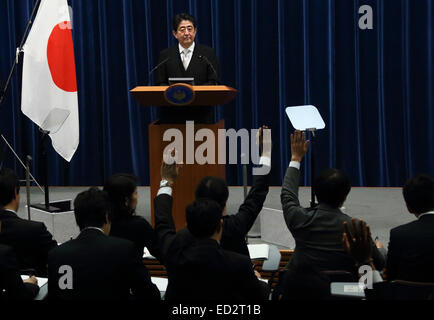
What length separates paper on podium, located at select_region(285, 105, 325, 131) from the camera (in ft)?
13.1

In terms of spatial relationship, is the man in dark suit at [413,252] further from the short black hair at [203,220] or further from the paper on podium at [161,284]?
the paper on podium at [161,284]

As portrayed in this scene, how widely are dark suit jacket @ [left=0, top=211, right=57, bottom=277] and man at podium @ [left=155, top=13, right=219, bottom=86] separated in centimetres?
212

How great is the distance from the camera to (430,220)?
7.40 feet

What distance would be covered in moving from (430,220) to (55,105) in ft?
13.2

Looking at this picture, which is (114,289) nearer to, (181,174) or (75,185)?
(181,174)

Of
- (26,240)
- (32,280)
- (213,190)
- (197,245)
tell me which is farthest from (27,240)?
(197,245)

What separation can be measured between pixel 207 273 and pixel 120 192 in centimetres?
83

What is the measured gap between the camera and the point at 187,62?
473 centimetres

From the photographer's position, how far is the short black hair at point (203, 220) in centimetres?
202

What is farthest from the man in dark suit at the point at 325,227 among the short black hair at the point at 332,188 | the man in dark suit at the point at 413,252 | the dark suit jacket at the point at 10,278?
the dark suit jacket at the point at 10,278

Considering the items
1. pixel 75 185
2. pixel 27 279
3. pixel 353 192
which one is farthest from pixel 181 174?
pixel 75 185

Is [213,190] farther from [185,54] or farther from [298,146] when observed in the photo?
[185,54]

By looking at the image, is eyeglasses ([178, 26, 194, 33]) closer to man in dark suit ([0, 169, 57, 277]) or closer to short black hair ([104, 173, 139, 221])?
short black hair ([104, 173, 139, 221])

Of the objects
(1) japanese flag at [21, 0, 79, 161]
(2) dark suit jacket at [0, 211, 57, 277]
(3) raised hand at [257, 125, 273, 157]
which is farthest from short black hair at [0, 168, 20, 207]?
(1) japanese flag at [21, 0, 79, 161]
